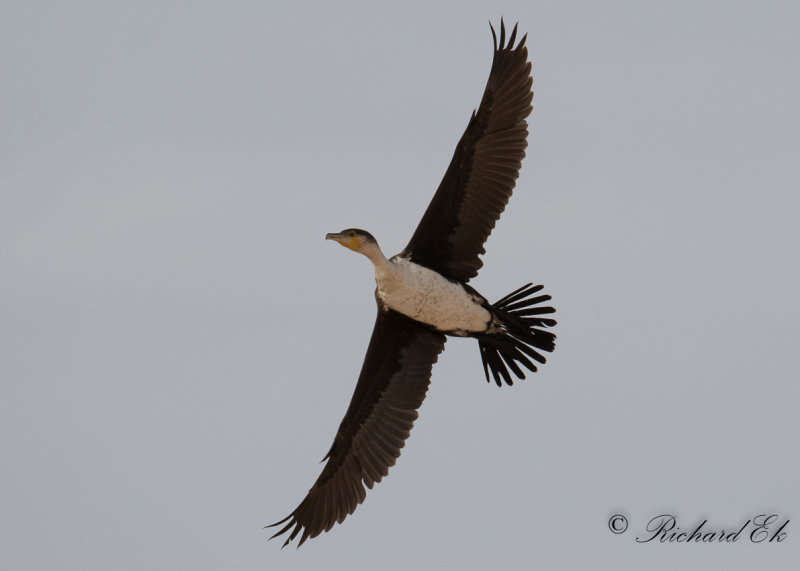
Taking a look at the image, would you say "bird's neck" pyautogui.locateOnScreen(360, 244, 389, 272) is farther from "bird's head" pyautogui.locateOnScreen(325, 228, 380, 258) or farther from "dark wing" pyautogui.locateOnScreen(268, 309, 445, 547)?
"dark wing" pyautogui.locateOnScreen(268, 309, 445, 547)

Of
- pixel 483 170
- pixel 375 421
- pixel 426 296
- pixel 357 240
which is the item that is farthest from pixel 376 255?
pixel 375 421

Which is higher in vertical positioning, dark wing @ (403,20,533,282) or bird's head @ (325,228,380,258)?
dark wing @ (403,20,533,282)

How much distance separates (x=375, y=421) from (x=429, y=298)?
1.31m

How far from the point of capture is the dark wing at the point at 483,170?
975 centimetres

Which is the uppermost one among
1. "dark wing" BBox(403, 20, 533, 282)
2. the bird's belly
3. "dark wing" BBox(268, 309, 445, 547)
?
"dark wing" BBox(403, 20, 533, 282)

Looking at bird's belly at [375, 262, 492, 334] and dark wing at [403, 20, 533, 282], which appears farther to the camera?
dark wing at [403, 20, 533, 282]

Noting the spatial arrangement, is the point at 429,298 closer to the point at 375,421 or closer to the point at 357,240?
the point at 357,240

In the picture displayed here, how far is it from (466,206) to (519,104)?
930mm

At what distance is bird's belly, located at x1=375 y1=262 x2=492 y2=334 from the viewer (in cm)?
958

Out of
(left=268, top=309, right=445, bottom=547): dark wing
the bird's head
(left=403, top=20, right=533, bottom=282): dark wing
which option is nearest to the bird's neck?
the bird's head

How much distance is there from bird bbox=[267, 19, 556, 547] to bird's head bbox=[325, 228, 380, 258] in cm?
1

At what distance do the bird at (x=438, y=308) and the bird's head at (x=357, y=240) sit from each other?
0.04ft

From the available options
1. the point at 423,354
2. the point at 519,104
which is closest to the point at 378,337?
the point at 423,354

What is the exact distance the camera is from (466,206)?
9.84 meters
